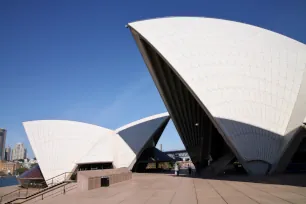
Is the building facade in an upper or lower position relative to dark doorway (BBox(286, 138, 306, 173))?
lower

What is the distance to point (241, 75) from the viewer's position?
17453 mm

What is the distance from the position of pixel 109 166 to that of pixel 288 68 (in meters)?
26.0

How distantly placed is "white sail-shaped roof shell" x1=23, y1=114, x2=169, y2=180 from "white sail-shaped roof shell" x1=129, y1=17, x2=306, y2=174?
16762 millimetres

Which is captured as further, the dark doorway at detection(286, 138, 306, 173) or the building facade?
the building facade

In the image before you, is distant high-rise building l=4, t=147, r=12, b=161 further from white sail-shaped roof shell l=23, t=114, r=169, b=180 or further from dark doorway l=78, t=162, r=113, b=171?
white sail-shaped roof shell l=23, t=114, r=169, b=180

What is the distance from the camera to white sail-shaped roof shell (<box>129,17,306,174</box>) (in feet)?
52.6

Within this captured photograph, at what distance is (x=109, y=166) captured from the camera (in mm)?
34969

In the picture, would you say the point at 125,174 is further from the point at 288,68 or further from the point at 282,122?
the point at 288,68

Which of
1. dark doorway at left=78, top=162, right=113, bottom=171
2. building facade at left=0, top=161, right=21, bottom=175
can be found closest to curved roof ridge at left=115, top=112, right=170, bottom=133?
dark doorway at left=78, top=162, right=113, bottom=171

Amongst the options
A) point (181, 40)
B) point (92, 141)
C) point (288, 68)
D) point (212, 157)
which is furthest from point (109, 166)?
point (288, 68)

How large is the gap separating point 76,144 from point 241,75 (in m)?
22.0

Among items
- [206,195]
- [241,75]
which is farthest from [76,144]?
[206,195]

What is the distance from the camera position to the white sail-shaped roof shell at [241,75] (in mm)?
16031

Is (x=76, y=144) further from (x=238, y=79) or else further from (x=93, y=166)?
(x=238, y=79)
